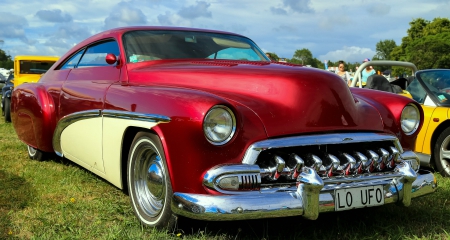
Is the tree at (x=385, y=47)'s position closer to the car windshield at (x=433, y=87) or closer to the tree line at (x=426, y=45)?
the tree line at (x=426, y=45)

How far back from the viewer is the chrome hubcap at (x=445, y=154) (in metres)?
4.95

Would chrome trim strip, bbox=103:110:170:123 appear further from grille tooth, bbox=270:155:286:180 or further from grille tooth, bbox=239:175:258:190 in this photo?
grille tooth, bbox=270:155:286:180

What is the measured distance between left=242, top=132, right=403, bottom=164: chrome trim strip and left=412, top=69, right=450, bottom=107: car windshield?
2596mm

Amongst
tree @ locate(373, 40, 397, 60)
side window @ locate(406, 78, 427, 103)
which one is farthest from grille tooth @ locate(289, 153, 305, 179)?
tree @ locate(373, 40, 397, 60)

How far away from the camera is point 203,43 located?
4.05m

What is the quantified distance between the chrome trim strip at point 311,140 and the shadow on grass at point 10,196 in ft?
4.99

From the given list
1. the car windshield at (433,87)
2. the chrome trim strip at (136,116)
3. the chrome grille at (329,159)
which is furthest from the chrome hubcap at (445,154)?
the chrome trim strip at (136,116)

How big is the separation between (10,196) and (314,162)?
2.41 metres

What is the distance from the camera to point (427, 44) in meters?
53.4

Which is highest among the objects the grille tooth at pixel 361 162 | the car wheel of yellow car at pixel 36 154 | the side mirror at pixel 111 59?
the side mirror at pixel 111 59

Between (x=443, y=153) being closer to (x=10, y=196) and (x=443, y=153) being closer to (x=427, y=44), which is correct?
(x=10, y=196)

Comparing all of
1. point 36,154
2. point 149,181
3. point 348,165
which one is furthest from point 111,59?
point 36,154

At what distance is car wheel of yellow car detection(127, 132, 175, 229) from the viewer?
273cm

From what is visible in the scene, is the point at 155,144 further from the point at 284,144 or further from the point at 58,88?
the point at 58,88
